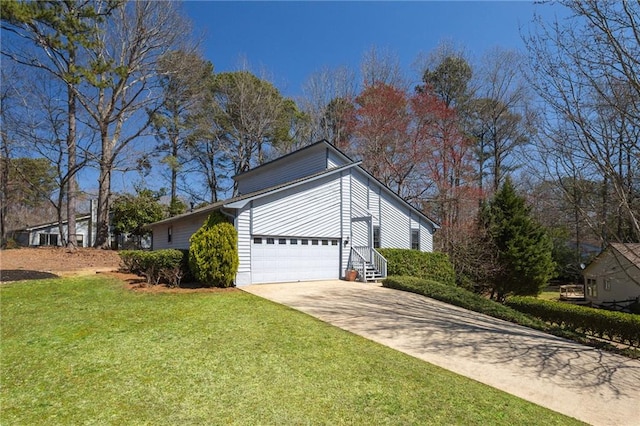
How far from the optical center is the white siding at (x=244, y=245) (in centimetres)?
1266

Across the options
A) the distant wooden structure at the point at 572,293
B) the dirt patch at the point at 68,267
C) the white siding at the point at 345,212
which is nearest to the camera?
the dirt patch at the point at 68,267

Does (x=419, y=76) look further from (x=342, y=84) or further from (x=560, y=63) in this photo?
(x=560, y=63)

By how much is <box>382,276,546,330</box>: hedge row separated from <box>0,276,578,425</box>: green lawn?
19.2 feet

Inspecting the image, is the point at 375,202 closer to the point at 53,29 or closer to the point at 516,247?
the point at 516,247

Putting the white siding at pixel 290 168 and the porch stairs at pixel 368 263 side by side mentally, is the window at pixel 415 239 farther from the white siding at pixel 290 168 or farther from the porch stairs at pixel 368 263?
the white siding at pixel 290 168

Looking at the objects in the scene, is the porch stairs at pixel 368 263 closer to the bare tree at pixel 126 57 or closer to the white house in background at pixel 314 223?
the white house in background at pixel 314 223

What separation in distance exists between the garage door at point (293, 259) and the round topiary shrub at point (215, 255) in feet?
3.98

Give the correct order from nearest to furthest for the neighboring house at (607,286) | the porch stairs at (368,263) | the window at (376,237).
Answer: the porch stairs at (368,263)
the window at (376,237)
the neighboring house at (607,286)

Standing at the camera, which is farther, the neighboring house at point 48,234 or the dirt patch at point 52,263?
the neighboring house at point 48,234

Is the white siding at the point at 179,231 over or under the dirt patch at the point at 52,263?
over

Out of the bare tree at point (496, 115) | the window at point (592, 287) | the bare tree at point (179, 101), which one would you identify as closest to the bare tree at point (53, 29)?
the bare tree at point (179, 101)

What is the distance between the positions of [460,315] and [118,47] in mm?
23843

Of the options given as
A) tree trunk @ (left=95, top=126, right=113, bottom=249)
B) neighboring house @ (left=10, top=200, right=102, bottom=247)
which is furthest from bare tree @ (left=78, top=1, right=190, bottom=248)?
neighboring house @ (left=10, top=200, right=102, bottom=247)


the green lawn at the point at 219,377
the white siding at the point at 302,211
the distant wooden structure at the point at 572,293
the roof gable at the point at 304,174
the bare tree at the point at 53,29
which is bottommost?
the distant wooden structure at the point at 572,293
